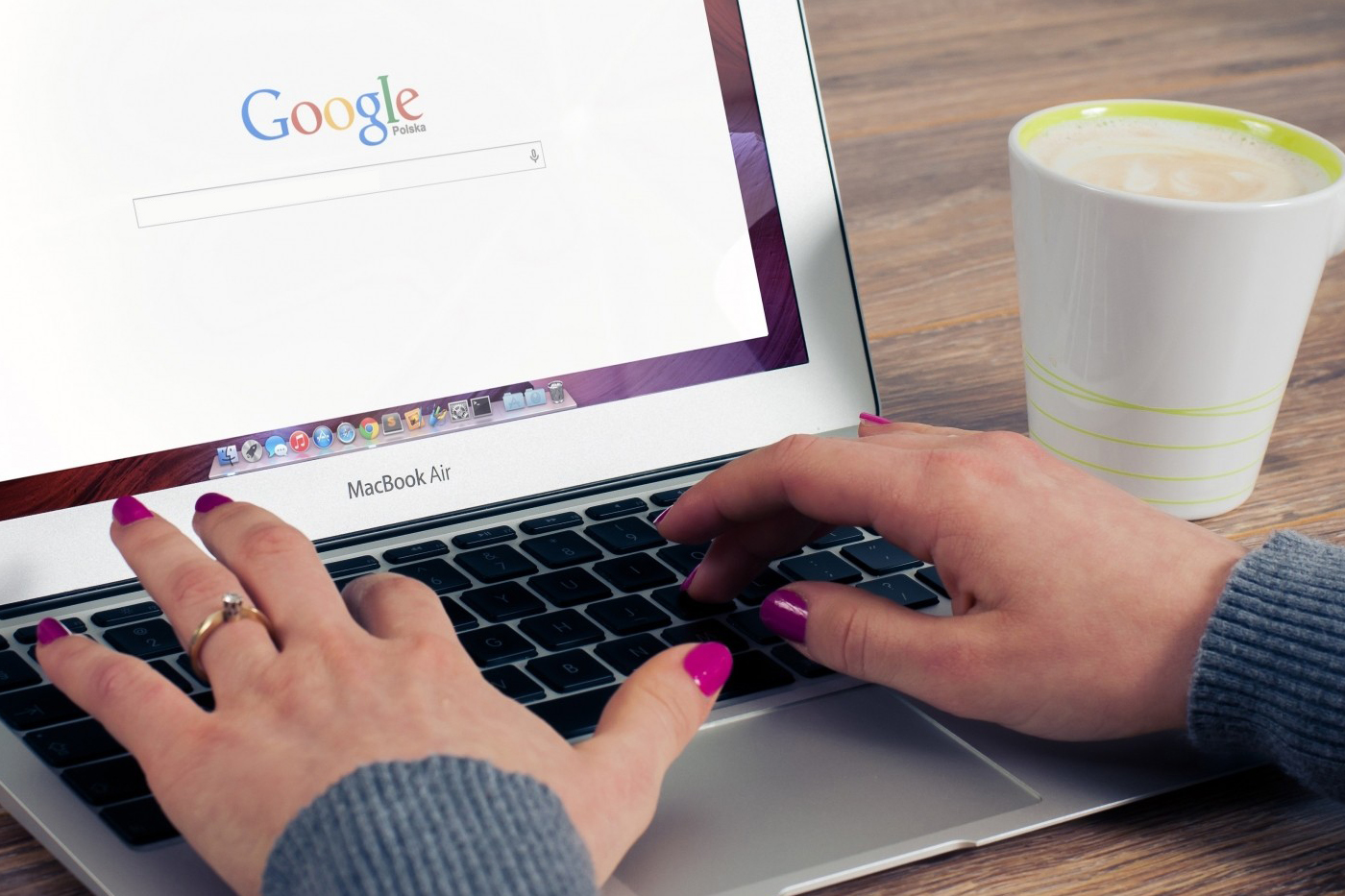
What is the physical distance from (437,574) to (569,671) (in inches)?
3.7

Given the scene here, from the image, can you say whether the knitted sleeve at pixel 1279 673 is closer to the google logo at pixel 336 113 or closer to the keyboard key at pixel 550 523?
the keyboard key at pixel 550 523

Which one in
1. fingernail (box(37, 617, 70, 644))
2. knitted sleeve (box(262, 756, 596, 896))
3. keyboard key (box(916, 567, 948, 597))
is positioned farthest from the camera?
keyboard key (box(916, 567, 948, 597))

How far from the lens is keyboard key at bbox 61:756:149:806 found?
1.37 ft

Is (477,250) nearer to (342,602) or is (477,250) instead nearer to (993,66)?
(342,602)

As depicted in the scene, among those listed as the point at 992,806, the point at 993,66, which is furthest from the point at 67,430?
the point at 993,66

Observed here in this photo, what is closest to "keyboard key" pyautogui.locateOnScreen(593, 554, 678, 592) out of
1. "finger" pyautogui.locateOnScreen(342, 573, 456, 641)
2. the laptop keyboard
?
the laptop keyboard

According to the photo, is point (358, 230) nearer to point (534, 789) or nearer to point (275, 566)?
point (275, 566)

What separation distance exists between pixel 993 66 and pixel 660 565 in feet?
2.69

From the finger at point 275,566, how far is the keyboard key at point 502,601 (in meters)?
0.08

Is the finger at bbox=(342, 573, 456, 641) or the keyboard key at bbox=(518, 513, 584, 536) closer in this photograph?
the finger at bbox=(342, 573, 456, 641)

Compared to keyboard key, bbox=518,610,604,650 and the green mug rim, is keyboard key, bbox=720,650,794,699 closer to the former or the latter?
keyboard key, bbox=518,610,604,650

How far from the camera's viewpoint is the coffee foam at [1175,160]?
1.90ft

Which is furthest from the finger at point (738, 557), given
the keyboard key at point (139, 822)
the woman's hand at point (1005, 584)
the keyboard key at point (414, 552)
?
the keyboard key at point (139, 822)

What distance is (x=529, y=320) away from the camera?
60cm
